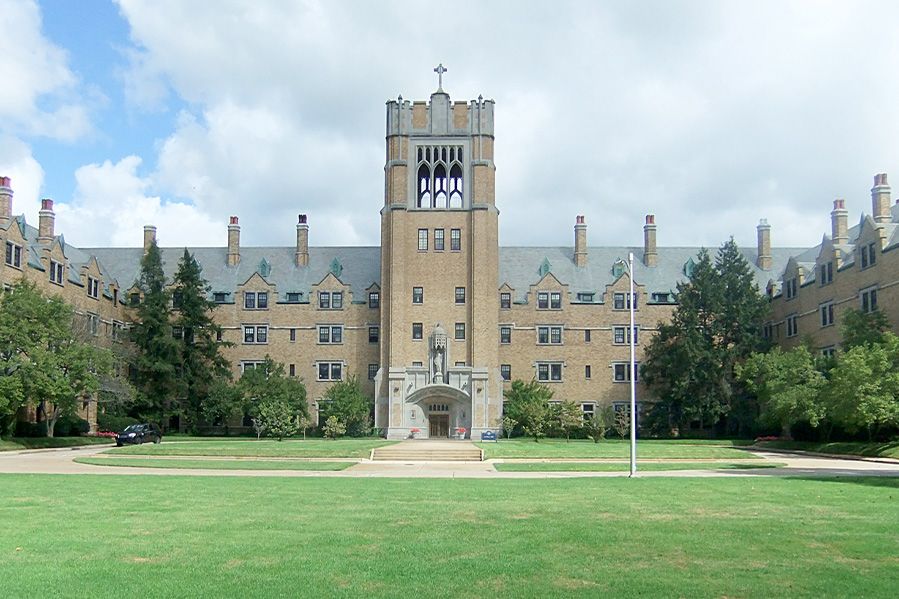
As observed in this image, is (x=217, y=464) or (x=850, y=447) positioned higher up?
(x=850, y=447)

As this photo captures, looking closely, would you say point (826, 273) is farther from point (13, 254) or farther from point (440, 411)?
point (13, 254)

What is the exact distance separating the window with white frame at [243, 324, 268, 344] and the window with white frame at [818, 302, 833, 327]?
4232 centimetres

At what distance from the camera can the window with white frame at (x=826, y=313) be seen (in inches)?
2417

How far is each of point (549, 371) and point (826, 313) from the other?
845 inches

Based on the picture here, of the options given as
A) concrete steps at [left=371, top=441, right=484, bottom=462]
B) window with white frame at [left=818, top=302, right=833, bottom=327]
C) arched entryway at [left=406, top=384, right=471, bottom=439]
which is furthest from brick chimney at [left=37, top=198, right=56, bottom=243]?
window with white frame at [left=818, top=302, right=833, bottom=327]

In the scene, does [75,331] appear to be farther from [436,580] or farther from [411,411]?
[436,580]

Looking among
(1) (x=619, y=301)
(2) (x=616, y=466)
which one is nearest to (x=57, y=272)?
(1) (x=619, y=301)

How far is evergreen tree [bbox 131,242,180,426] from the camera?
6644 cm

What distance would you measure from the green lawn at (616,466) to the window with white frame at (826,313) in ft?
88.9

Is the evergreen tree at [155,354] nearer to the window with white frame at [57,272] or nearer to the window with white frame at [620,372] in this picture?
the window with white frame at [57,272]

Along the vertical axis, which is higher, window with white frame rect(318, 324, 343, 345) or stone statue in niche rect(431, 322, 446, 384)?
window with white frame rect(318, 324, 343, 345)

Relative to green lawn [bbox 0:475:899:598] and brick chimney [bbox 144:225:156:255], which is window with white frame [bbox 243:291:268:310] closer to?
brick chimney [bbox 144:225:156:255]

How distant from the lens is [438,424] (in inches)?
2643

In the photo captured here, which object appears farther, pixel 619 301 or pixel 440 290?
pixel 619 301
